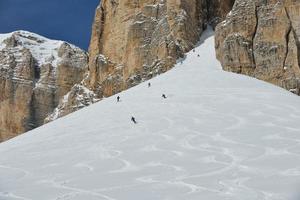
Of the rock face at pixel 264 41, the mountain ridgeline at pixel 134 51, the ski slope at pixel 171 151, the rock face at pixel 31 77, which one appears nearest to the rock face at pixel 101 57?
the rock face at pixel 31 77

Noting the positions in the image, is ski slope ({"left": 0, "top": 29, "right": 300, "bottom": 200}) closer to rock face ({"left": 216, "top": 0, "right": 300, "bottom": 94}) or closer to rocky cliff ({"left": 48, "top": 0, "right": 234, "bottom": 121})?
rock face ({"left": 216, "top": 0, "right": 300, "bottom": 94})

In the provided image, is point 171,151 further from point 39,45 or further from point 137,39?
point 39,45

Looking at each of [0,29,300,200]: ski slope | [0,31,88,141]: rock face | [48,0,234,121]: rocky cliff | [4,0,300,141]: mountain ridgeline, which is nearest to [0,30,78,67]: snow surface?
[0,31,88,141]: rock face

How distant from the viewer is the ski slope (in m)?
16.4

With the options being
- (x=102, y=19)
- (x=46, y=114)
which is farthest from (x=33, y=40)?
(x=102, y=19)

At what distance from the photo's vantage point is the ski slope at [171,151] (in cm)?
1638

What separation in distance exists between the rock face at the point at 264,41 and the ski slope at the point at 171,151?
16.0 feet

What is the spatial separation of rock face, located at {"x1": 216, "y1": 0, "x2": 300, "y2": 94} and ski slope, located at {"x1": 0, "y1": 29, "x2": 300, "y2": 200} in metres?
4.86

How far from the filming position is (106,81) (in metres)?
70.6

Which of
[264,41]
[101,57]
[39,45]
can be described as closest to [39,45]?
[39,45]

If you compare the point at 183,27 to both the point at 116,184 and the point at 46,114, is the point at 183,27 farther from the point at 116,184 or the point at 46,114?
the point at 116,184

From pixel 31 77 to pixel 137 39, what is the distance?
3075 centimetres

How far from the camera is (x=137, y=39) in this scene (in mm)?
67562

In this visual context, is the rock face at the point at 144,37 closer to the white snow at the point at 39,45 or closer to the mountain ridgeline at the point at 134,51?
the mountain ridgeline at the point at 134,51
